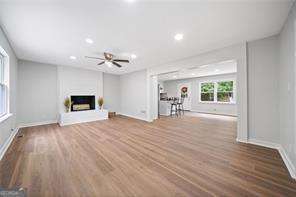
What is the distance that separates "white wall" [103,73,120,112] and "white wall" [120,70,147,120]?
25 cm

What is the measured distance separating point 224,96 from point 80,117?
8005 millimetres

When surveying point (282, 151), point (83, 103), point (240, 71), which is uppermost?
point (240, 71)

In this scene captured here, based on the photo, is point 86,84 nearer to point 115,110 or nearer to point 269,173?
point 115,110

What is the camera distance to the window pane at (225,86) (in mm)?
7780

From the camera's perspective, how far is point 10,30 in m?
2.69

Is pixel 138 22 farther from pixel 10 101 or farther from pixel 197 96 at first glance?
pixel 197 96

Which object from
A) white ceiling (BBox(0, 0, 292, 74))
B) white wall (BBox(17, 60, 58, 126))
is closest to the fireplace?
white wall (BBox(17, 60, 58, 126))

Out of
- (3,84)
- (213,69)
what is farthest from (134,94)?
(3,84)

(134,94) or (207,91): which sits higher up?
(207,91)

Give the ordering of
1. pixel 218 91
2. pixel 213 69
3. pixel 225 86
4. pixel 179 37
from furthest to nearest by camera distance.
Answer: pixel 218 91 → pixel 225 86 → pixel 213 69 → pixel 179 37

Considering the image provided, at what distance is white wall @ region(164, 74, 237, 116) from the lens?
25.1ft

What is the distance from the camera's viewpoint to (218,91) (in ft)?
27.2

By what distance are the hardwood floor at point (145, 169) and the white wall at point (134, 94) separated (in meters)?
3.40

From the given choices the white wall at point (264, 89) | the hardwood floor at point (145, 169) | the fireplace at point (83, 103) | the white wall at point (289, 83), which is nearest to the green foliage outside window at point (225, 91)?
the white wall at point (264, 89)
